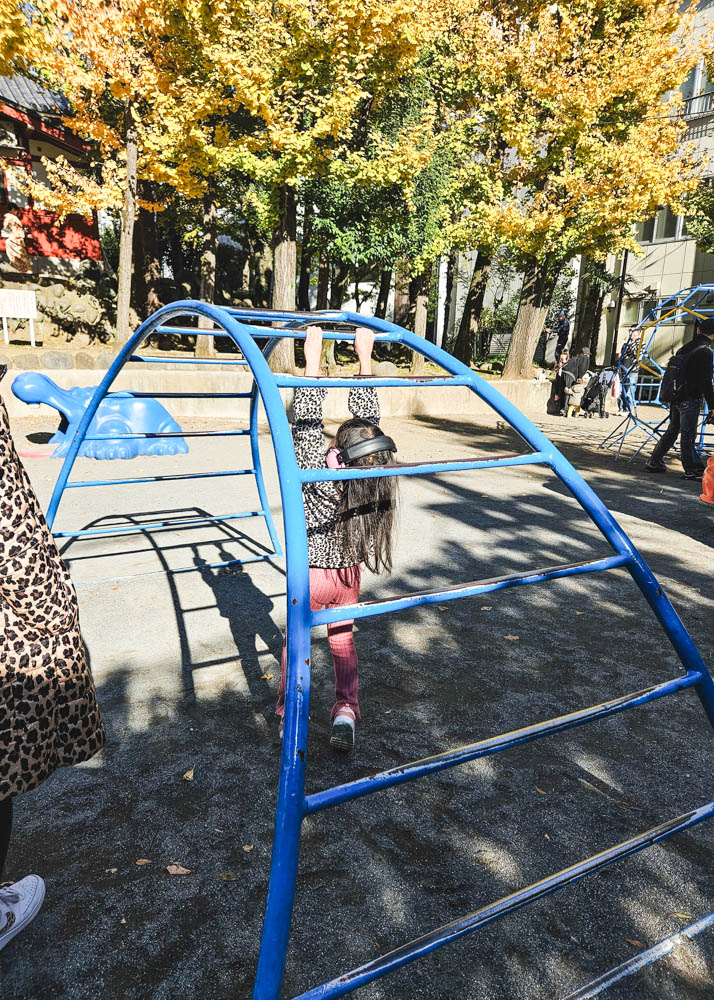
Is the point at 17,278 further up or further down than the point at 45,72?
further down

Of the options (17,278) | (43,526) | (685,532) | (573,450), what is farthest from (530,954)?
(17,278)

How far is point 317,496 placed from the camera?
265 cm

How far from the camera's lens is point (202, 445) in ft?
31.6

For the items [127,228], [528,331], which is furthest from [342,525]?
[528,331]

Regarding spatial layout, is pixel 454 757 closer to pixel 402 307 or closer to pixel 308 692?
pixel 308 692

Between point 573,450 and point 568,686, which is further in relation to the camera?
point 573,450

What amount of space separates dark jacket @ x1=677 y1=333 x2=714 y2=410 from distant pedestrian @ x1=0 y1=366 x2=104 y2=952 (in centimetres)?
808

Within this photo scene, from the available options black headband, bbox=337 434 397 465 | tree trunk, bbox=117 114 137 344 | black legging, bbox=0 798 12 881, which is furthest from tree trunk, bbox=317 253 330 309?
black legging, bbox=0 798 12 881

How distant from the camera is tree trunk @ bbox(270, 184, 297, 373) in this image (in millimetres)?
13211

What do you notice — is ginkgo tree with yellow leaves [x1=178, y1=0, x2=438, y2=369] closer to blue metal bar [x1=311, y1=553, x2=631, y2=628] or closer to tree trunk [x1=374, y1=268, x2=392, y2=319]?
tree trunk [x1=374, y1=268, x2=392, y2=319]

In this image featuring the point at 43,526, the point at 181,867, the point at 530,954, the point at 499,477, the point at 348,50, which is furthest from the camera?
the point at 348,50

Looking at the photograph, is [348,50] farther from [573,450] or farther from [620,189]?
[573,450]

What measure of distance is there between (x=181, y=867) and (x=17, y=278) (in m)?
19.3

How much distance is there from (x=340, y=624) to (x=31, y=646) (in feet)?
4.44
